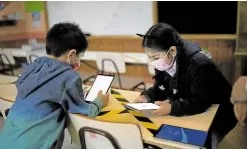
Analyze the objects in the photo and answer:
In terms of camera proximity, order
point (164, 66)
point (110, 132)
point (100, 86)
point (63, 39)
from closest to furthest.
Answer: point (110, 132) → point (63, 39) → point (164, 66) → point (100, 86)

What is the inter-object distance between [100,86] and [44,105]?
1.83 ft

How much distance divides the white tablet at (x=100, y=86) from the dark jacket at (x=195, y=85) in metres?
0.37

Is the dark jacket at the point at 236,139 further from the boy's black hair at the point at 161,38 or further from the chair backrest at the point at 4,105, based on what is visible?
the chair backrest at the point at 4,105

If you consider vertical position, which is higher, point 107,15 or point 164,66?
point 107,15

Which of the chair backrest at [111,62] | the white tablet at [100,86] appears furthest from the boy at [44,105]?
the chair backrest at [111,62]

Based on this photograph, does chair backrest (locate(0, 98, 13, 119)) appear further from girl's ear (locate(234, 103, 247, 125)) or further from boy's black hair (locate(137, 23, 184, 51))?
girl's ear (locate(234, 103, 247, 125))

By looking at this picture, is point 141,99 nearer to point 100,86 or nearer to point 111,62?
point 100,86

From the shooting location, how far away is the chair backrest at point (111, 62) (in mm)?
2980

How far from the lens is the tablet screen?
1129mm

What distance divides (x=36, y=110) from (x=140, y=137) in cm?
53

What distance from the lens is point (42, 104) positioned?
1.26 metres

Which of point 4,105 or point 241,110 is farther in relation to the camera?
point 4,105

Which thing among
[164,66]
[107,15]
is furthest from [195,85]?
[107,15]

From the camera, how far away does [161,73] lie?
1.65 metres
